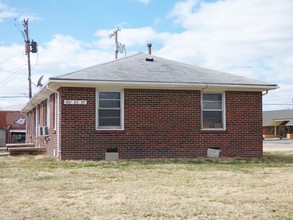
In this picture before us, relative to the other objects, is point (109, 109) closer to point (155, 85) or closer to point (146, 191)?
point (155, 85)

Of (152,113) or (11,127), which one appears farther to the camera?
(11,127)

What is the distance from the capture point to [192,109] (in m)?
16.5

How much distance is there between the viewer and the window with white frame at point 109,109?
52.3 feet

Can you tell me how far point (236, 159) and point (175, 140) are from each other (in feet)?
7.11

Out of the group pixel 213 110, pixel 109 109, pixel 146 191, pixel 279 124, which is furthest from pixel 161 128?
pixel 279 124

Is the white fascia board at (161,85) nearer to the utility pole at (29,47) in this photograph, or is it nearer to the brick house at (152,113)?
the brick house at (152,113)

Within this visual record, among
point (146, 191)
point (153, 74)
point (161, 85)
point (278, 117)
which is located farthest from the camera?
point (278, 117)

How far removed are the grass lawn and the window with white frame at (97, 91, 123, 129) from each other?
89.5 inches

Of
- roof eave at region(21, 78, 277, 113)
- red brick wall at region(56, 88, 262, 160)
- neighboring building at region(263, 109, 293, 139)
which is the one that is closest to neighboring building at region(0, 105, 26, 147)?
roof eave at region(21, 78, 277, 113)

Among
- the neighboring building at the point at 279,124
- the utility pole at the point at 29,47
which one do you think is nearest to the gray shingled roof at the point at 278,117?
the neighboring building at the point at 279,124

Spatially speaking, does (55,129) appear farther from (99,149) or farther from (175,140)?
(175,140)

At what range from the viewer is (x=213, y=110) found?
55.3 ft

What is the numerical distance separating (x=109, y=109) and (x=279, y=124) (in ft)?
173

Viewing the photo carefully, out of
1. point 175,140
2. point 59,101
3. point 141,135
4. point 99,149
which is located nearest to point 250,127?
point 175,140
